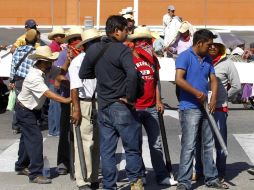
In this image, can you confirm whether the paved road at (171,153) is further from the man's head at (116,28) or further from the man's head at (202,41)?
the man's head at (116,28)

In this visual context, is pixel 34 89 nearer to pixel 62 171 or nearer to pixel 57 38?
pixel 62 171

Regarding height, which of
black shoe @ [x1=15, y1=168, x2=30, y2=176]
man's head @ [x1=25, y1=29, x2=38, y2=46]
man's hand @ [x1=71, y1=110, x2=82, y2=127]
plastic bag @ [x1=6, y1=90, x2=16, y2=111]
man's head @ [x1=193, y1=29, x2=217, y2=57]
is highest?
man's head @ [x1=193, y1=29, x2=217, y2=57]

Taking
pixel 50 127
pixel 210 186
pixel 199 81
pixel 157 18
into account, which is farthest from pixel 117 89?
pixel 157 18

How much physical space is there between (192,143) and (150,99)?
790 mm

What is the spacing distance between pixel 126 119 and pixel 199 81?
1.03 m

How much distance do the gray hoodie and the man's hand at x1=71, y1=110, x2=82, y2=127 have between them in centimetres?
169

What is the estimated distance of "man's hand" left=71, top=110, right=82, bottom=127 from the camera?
9.10m

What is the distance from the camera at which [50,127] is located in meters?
13.2

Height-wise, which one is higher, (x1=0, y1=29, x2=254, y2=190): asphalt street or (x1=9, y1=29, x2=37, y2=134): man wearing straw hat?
(x1=9, y1=29, x2=37, y2=134): man wearing straw hat

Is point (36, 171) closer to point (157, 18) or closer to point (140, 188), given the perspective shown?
point (140, 188)

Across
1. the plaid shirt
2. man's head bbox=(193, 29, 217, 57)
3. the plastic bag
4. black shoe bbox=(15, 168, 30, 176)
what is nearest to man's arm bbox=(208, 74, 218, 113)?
man's head bbox=(193, 29, 217, 57)

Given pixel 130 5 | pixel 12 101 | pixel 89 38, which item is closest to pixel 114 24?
pixel 89 38

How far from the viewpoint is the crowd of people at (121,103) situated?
28.2 ft

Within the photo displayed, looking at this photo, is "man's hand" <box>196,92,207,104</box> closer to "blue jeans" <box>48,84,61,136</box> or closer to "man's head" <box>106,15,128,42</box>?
"man's head" <box>106,15,128,42</box>
